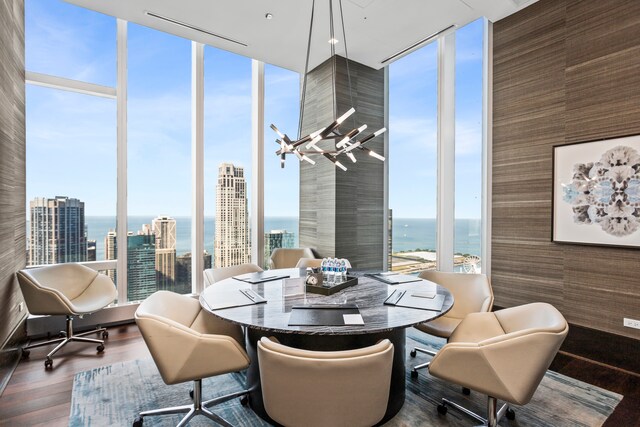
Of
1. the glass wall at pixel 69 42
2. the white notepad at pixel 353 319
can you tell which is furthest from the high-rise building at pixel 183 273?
the white notepad at pixel 353 319

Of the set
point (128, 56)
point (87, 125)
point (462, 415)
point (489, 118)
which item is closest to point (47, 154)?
point (87, 125)

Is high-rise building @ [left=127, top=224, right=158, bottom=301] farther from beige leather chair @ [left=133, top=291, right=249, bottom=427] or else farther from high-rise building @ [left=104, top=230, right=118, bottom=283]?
beige leather chair @ [left=133, top=291, right=249, bottom=427]

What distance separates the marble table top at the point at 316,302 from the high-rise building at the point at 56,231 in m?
2.29

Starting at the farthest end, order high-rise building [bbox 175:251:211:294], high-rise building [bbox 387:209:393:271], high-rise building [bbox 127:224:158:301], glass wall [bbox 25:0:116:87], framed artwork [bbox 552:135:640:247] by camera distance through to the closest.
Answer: high-rise building [bbox 387:209:393:271]
high-rise building [bbox 175:251:211:294]
high-rise building [bbox 127:224:158:301]
glass wall [bbox 25:0:116:87]
framed artwork [bbox 552:135:640:247]

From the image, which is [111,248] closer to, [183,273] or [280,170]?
[183,273]

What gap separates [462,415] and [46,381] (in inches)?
123


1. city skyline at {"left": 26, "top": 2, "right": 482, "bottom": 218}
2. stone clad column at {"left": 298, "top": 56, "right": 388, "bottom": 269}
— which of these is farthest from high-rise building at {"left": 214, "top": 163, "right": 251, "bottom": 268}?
stone clad column at {"left": 298, "top": 56, "right": 388, "bottom": 269}

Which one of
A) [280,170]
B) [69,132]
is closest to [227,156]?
[280,170]

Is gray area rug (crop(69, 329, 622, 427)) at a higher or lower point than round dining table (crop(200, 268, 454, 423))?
lower

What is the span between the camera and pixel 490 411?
71.6 inches

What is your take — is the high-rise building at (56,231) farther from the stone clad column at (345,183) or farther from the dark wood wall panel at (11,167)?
the stone clad column at (345,183)

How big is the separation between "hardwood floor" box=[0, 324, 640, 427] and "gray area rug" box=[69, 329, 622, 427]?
3.1 inches

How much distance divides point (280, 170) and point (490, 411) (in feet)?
12.7

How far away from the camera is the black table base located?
1965 millimetres
